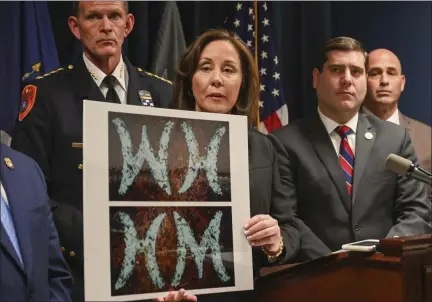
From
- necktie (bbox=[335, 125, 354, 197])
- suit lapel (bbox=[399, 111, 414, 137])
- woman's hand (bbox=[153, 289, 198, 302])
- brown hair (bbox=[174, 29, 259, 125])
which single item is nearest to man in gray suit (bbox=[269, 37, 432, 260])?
necktie (bbox=[335, 125, 354, 197])

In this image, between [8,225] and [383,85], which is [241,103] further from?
[383,85]

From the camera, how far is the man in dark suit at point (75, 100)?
2.33 metres

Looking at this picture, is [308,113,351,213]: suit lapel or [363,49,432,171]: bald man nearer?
[308,113,351,213]: suit lapel

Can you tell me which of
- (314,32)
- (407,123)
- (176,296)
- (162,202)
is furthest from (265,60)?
(176,296)

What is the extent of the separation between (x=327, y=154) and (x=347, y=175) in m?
0.13

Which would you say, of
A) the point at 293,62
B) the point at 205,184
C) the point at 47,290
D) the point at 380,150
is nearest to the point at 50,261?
the point at 47,290

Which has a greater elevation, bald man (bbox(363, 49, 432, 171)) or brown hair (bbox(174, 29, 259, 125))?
bald man (bbox(363, 49, 432, 171))

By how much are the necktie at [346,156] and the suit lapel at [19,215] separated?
1524 millimetres

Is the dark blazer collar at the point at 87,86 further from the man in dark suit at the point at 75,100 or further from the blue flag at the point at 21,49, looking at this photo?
the blue flag at the point at 21,49

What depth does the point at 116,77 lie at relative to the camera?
2.60 m

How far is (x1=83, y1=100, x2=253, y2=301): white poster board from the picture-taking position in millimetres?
1725

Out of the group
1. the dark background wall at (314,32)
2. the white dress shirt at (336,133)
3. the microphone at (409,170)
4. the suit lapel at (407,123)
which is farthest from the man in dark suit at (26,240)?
the suit lapel at (407,123)

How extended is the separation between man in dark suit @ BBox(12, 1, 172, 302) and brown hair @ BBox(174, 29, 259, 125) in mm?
262

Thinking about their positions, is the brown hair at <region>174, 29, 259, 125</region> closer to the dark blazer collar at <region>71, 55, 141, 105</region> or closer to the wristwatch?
the dark blazer collar at <region>71, 55, 141, 105</region>
